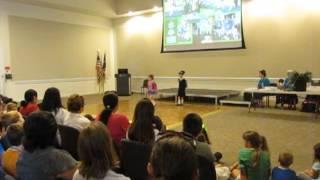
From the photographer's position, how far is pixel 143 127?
9.00 feet

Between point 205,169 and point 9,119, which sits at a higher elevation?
point 9,119

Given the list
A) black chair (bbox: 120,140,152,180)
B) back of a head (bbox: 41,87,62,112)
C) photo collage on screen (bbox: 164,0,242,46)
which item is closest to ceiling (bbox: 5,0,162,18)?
photo collage on screen (bbox: 164,0,242,46)

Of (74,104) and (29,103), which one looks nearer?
(74,104)

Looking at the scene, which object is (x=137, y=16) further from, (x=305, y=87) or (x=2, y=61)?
(x=305, y=87)

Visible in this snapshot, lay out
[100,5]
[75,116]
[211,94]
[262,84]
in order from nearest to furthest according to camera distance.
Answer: [75,116], [262,84], [211,94], [100,5]

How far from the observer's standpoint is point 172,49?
12.4 metres

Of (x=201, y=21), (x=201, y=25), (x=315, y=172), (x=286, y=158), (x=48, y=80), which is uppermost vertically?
(x=201, y=21)

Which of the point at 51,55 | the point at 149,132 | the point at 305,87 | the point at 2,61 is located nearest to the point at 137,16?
the point at 51,55

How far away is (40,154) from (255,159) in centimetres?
183

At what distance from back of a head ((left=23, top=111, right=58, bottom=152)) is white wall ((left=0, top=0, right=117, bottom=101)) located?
10.0m

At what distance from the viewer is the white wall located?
432 inches

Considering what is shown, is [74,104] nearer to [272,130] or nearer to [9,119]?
[9,119]

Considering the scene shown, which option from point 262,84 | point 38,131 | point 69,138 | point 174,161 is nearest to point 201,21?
point 262,84

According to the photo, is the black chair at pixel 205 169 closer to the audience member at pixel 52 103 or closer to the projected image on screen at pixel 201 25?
the audience member at pixel 52 103
